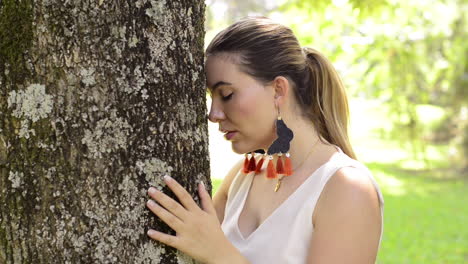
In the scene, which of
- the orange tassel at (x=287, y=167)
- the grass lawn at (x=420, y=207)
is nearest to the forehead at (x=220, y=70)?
the orange tassel at (x=287, y=167)

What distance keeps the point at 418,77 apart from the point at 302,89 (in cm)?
1002

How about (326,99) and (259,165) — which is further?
(259,165)

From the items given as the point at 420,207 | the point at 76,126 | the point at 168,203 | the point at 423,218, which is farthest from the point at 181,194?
the point at 420,207

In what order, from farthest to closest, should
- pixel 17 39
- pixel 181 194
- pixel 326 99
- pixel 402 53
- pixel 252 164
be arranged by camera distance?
pixel 402 53, pixel 252 164, pixel 326 99, pixel 181 194, pixel 17 39

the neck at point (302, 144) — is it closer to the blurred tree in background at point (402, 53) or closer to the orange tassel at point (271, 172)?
the orange tassel at point (271, 172)

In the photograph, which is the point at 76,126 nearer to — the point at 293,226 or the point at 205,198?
the point at 205,198

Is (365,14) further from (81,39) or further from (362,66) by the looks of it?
(81,39)

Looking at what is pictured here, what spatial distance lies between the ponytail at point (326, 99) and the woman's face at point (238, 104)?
0.25 metres

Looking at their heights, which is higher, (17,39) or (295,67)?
(17,39)

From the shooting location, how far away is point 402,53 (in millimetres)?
8000

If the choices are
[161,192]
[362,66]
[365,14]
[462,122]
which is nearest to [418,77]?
[462,122]

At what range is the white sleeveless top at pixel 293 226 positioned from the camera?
210 cm

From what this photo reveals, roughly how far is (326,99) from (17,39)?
118 centimetres

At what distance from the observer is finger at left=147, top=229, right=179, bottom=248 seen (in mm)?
1615
